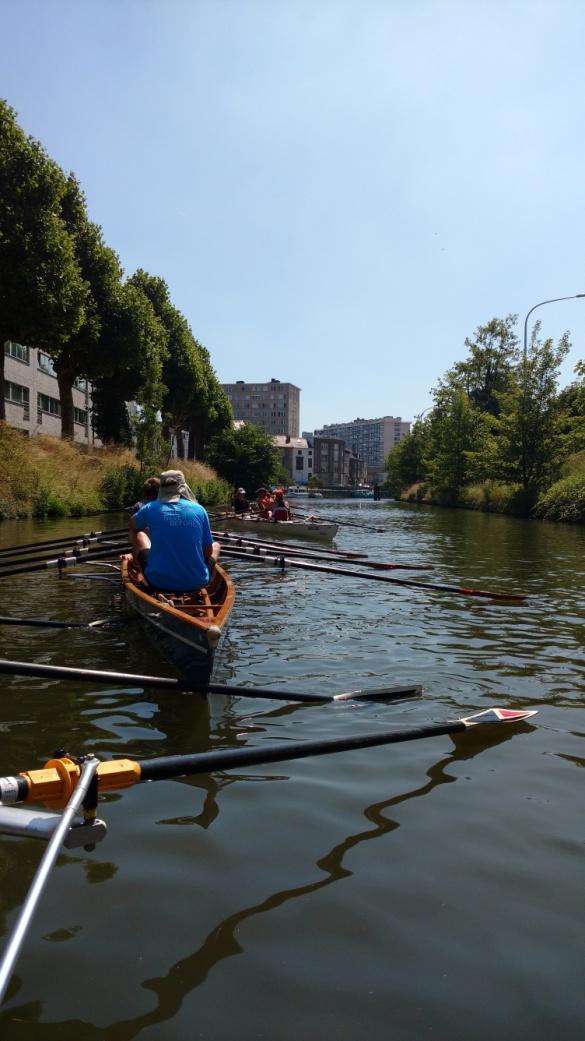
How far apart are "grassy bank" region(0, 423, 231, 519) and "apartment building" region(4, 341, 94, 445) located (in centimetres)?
717

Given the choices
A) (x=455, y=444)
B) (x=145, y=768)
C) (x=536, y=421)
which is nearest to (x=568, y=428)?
(x=536, y=421)

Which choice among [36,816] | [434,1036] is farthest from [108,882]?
[434,1036]

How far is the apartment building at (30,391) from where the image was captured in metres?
40.0

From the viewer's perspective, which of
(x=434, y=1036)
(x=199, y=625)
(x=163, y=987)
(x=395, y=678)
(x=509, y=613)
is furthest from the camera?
(x=509, y=613)

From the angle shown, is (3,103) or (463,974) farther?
(3,103)

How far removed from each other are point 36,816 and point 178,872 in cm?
114

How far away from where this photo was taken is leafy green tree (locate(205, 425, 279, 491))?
57.1m

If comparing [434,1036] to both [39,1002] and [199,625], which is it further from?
[199,625]

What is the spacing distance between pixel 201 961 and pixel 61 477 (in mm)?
26292

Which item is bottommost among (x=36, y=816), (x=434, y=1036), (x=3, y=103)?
(x=434, y=1036)

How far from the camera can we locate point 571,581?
1354cm

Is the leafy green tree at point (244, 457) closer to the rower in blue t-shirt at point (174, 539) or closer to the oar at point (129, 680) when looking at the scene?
the rower in blue t-shirt at point (174, 539)

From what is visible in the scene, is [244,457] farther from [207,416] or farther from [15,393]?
[15,393]

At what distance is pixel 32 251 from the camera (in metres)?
23.7
